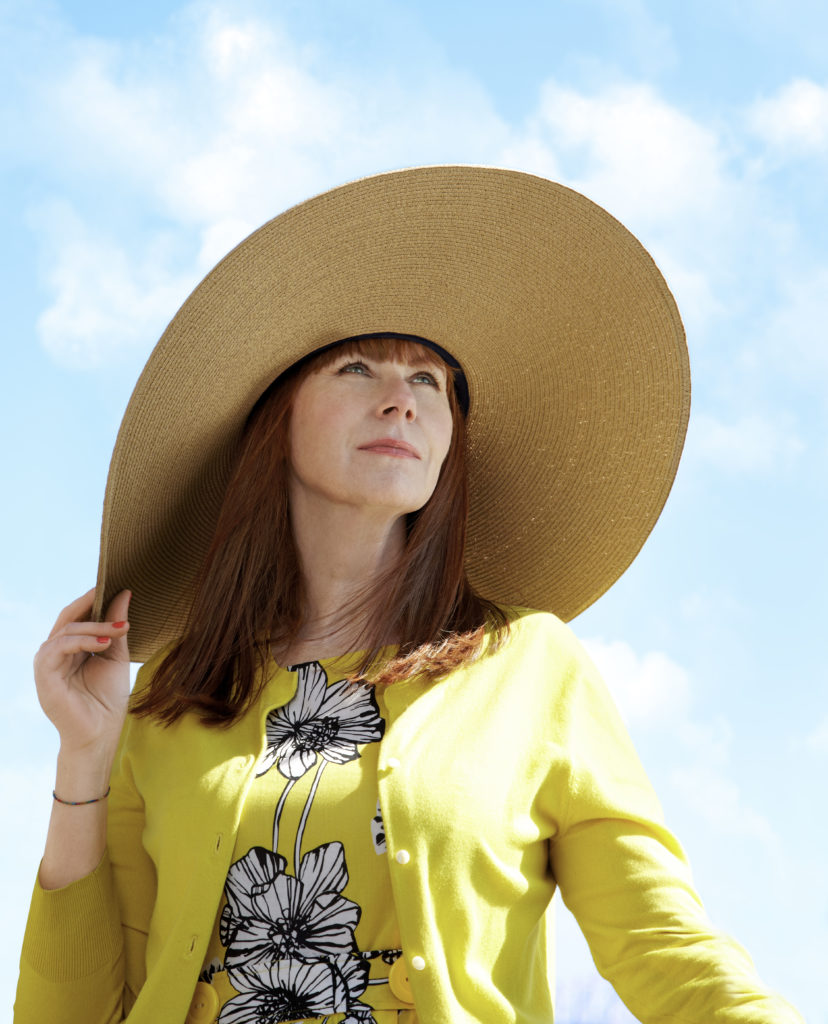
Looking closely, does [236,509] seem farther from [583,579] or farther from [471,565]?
[583,579]

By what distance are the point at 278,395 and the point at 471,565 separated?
626mm

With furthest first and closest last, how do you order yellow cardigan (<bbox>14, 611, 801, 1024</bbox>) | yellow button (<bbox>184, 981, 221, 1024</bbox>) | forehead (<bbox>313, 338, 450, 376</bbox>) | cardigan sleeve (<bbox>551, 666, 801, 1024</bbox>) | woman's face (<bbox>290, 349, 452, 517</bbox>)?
forehead (<bbox>313, 338, 450, 376</bbox>) < woman's face (<bbox>290, 349, 452, 517</bbox>) < yellow button (<bbox>184, 981, 221, 1024</bbox>) < yellow cardigan (<bbox>14, 611, 801, 1024</bbox>) < cardigan sleeve (<bbox>551, 666, 801, 1024</bbox>)

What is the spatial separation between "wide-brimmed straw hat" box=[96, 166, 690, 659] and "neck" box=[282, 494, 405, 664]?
305 mm

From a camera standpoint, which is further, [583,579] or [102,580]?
[583,579]

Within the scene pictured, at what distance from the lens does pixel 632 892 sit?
2100mm

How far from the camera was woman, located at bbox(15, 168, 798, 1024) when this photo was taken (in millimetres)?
2117

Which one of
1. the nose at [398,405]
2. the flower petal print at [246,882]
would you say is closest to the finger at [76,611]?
the flower petal print at [246,882]

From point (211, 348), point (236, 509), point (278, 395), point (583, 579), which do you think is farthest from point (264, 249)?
point (583, 579)

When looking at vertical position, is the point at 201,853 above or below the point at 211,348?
below

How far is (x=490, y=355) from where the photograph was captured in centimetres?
270

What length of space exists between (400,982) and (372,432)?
1004 mm

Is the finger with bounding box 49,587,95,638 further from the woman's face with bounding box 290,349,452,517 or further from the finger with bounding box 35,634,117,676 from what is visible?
the woman's face with bounding box 290,349,452,517

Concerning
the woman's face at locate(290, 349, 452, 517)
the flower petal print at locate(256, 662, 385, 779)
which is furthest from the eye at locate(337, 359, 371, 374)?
→ the flower petal print at locate(256, 662, 385, 779)

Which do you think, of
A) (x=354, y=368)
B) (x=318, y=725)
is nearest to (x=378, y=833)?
(x=318, y=725)
